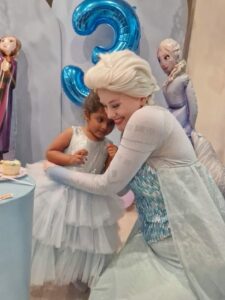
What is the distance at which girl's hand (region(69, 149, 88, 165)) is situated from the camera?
1.59 meters

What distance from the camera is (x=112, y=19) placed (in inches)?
109

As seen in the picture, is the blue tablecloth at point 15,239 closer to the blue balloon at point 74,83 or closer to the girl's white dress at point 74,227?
the girl's white dress at point 74,227

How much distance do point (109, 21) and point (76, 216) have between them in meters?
1.66

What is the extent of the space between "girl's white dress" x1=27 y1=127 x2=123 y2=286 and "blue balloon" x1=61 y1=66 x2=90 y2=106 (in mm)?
1216

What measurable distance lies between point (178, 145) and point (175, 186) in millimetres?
130

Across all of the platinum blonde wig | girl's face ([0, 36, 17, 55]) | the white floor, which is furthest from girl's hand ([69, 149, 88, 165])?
girl's face ([0, 36, 17, 55])

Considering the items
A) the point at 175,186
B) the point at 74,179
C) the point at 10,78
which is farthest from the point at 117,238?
the point at 10,78

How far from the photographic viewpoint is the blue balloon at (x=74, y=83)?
2830 mm

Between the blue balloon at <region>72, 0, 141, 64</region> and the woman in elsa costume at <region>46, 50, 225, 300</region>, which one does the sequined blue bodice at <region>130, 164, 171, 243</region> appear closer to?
the woman in elsa costume at <region>46, 50, 225, 300</region>

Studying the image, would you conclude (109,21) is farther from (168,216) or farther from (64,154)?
(168,216)

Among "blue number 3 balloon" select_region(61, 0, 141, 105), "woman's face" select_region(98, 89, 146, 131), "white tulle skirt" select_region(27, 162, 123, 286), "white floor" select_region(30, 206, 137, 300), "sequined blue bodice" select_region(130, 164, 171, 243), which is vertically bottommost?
"white floor" select_region(30, 206, 137, 300)

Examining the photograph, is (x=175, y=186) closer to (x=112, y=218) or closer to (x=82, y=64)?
(x=112, y=218)

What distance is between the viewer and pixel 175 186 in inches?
51.9

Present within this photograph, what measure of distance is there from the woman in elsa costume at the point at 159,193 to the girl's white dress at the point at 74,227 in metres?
0.22
